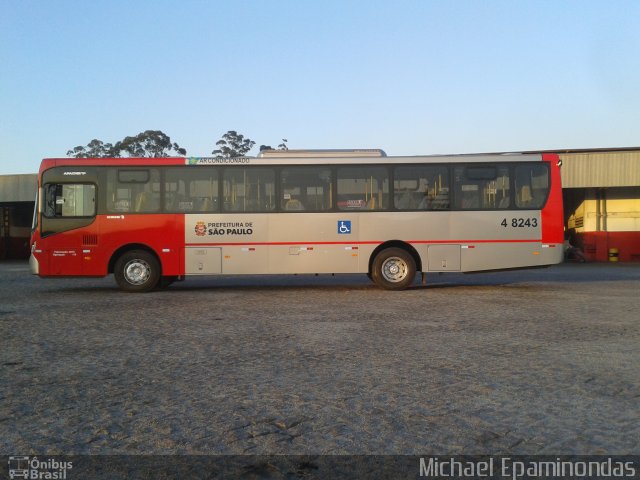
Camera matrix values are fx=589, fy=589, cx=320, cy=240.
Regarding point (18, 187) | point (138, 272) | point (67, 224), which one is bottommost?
point (138, 272)

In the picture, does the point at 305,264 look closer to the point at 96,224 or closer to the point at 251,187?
the point at 251,187

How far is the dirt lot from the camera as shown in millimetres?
3945

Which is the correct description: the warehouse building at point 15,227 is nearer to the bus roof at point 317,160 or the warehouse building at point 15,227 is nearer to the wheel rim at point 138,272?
the bus roof at point 317,160

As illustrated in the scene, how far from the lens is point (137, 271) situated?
14.2 metres

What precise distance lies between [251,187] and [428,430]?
35.4 ft

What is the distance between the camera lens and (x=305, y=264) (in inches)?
556

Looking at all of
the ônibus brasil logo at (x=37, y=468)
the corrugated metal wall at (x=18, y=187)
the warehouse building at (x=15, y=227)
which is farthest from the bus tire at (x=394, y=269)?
the warehouse building at (x=15, y=227)

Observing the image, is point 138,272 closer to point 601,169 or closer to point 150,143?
point 601,169

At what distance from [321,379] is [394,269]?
887 centimetres

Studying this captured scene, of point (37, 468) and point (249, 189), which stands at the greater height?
point (249, 189)

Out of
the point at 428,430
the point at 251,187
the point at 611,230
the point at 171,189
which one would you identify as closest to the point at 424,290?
the point at 251,187

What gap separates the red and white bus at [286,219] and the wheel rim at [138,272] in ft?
0.08

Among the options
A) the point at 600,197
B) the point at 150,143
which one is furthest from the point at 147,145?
the point at 600,197

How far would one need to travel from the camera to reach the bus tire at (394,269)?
1413cm
